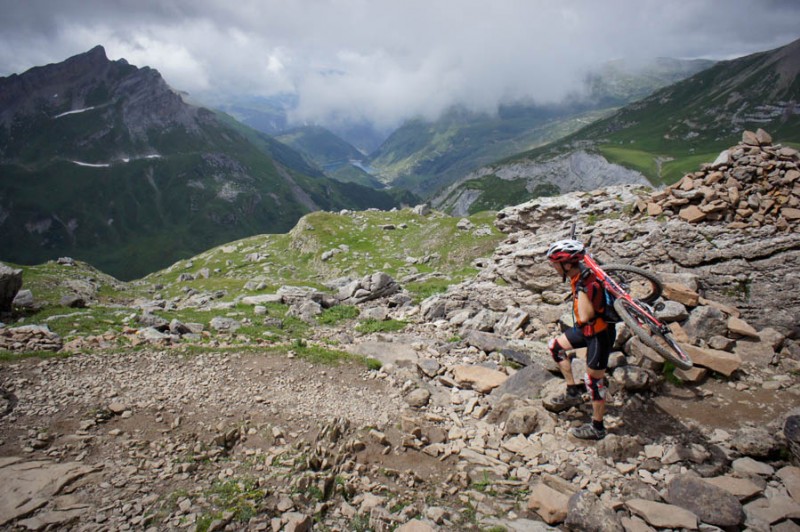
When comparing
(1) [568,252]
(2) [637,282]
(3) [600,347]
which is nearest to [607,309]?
(3) [600,347]

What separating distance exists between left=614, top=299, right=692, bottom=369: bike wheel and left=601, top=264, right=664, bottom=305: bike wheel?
4.87 feet

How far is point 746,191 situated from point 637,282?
694 centimetres

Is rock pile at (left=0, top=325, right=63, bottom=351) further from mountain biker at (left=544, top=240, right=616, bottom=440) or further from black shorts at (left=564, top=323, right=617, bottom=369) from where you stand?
black shorts at (left=564, top=323, right=617, bottom=369)

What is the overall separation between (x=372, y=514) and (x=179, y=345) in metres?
12.2

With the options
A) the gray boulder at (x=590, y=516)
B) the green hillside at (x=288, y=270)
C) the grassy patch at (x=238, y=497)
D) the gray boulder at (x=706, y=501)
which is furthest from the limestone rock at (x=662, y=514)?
the green hillside at (x=288, y=270)

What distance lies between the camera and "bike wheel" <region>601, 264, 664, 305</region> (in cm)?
1110

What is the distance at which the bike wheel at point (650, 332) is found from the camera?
377 inches

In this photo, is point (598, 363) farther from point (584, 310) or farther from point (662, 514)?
point (662, 514)

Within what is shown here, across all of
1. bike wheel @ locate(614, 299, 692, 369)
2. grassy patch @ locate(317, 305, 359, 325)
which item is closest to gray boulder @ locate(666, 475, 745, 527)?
bike wheel @ locate(614, 299, 692, 369)

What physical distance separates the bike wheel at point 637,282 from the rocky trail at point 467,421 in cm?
89

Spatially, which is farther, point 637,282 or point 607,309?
point 637,282

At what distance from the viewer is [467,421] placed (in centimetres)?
1162

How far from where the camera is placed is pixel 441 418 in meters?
11.6

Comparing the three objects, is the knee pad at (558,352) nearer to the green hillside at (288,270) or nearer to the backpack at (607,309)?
the backpack at (607,309)
